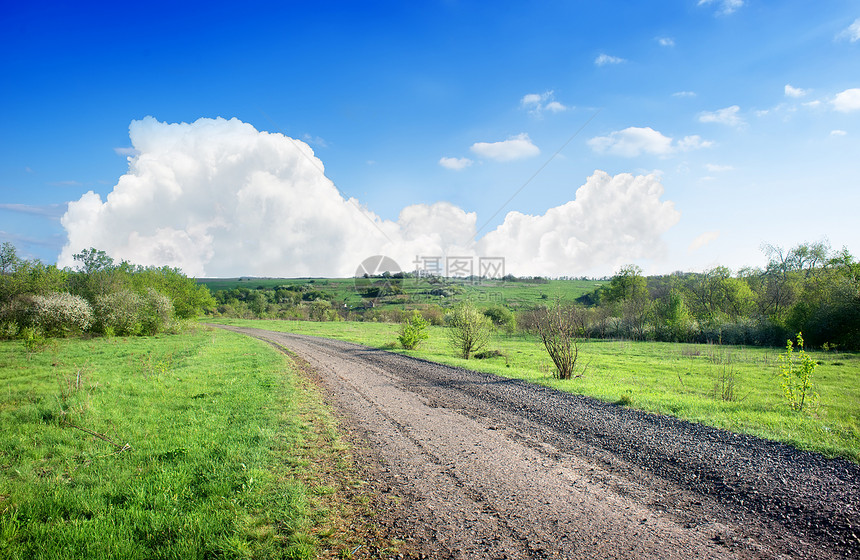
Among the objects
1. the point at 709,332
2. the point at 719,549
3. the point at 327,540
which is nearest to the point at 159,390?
the point at 327,540

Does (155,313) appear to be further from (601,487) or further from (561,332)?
(601,487)

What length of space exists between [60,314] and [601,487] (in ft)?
141

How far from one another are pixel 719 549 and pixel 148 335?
4804 cm

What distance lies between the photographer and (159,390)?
11.9 metres

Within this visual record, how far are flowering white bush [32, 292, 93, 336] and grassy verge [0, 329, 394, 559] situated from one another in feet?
84.3

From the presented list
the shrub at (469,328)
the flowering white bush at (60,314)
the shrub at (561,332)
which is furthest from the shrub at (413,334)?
the flowering white bush at (60,314)

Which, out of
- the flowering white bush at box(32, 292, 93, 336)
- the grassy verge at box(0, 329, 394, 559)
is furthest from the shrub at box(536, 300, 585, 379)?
the flowering white bush at box(32, 292, 93, 336)

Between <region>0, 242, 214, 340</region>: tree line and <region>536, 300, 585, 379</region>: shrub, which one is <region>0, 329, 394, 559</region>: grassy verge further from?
<region>0, 242, 214, 340</region>: tree line

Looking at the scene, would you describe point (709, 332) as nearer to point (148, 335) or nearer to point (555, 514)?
point (555, 514)

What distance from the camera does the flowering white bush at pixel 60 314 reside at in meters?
29.7

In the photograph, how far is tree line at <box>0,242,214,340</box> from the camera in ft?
97.1

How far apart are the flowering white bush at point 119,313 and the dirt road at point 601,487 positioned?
129 feet

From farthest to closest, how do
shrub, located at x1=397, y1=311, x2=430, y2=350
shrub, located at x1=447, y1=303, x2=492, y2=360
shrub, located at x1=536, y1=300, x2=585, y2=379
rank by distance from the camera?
1. shrub, located at x1=397, y1=311, x2=430, y2=350
2. shrub, located at x1=447, y1=303, x2=492, y2=360
3. shrub, located at x1=536, y1=300, x2=585, y2=379

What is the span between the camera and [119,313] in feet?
117
